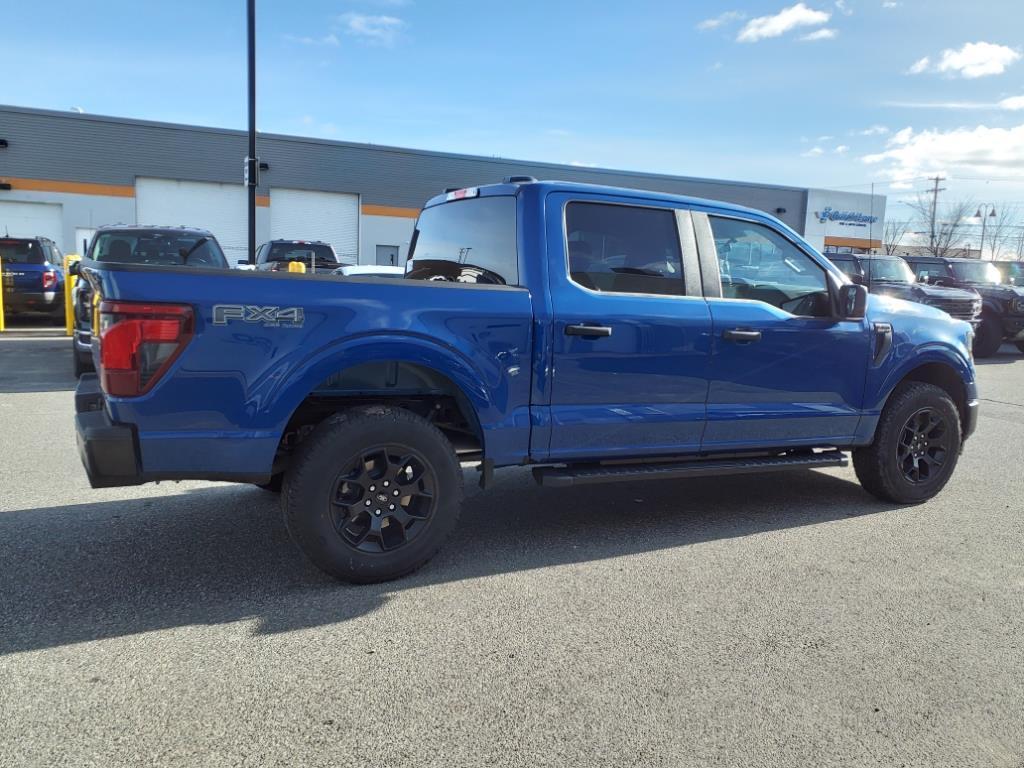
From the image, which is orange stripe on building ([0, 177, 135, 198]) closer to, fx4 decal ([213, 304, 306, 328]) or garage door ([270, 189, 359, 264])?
garage door ([270, 189, 359, 264])

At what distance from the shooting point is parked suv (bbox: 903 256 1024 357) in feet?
50.7

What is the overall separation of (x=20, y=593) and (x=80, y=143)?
90.6 feet

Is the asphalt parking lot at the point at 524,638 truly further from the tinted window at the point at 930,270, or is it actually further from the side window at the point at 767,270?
the tinted window at the point at 930,270

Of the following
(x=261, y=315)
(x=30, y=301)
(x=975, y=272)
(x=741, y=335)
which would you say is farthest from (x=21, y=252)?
(x=975, y=272)

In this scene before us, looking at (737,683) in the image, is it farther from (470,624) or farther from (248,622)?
(248,622)

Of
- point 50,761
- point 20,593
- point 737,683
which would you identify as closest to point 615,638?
point 737,683

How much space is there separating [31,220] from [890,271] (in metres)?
26.6

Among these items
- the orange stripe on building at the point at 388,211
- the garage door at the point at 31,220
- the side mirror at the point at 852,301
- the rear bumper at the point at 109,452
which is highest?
the orange stripe on building at the point at 388,211

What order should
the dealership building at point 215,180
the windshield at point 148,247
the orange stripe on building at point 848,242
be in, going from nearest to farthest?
the windshield at point 148,247 < the dealership building at point 215,180 < the orange stripe on building at point 848,242

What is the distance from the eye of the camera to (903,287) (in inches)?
581

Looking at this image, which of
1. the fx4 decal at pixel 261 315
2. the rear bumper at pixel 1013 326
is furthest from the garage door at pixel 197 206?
the fx4 decal at pixel 261 315

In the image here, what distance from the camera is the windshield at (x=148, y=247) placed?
9.91 metres

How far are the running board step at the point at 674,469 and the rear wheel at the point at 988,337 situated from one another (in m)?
13.1

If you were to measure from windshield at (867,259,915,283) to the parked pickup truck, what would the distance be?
10834 millimetres
